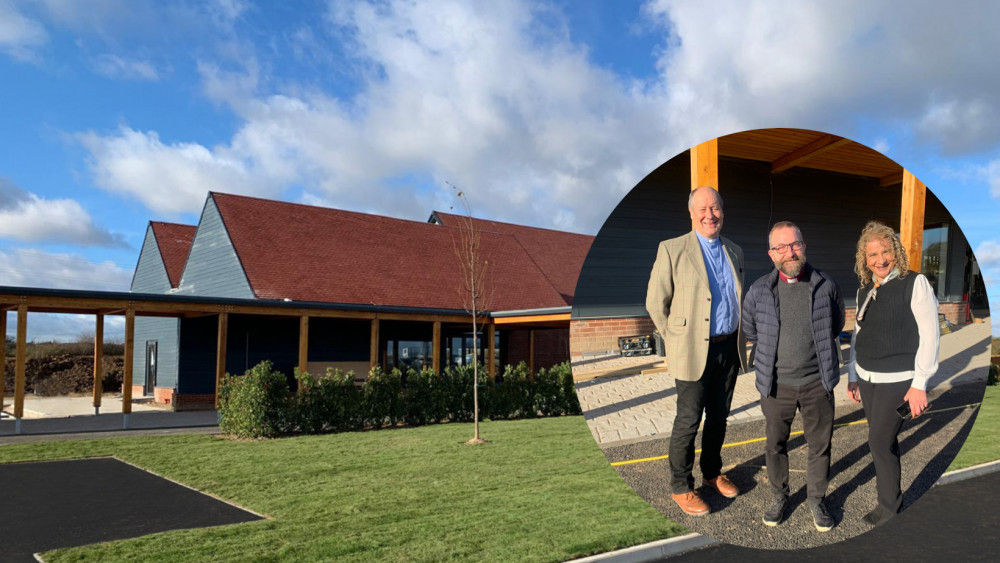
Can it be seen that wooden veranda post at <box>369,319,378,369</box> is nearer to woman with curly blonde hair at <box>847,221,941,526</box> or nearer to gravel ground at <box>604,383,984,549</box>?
gravel ground at <box>604,383,984,549</box>

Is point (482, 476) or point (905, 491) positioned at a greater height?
point (905, 491)

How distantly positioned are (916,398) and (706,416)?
45cm

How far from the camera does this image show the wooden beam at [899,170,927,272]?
1.68 metres

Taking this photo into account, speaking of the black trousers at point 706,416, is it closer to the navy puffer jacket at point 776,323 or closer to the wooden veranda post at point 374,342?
the navy puffer jacket at point 776,323

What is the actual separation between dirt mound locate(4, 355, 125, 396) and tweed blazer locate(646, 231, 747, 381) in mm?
34116

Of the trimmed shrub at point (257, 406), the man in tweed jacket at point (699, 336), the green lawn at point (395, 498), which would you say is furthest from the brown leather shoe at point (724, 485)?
the trimmed shrub at point (257, 406)

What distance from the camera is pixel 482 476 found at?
33.4ft

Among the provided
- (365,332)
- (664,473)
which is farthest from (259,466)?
(365,332)

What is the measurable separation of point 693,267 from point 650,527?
5760 mm

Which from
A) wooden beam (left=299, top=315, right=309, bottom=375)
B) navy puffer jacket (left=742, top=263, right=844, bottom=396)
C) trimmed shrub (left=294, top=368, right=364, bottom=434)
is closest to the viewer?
navy puffer jacket (left=742, top=263, right=844, bottom=396)

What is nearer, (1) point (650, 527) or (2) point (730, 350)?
(2) point (730, 350)

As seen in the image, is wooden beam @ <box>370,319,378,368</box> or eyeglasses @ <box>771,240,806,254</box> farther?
wooden beam @ <box>370,319,378,368</box>

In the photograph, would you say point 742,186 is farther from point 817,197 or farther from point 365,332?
point 365,332

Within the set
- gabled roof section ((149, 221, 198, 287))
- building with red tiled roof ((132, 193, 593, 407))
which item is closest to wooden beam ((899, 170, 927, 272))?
building with red tiled roof ((132, 193, 593, 407))
